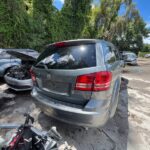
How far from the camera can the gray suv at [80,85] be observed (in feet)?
7.43

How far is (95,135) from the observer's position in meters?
2.92

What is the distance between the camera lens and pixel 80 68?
2340 millimetres

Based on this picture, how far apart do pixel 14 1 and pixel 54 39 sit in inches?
144

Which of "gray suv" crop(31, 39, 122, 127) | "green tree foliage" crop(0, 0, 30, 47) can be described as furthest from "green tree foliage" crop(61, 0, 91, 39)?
"gray suv" crop(31, 39, 122, 127)

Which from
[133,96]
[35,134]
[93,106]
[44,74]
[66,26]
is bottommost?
[133,96]

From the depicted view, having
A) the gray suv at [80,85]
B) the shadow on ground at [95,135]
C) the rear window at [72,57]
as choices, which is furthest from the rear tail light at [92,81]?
the shadow on ground at [95,135]

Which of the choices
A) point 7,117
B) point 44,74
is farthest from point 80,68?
point 7,117

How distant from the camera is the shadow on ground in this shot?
8.68ft

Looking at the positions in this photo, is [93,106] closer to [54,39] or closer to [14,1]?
[14,1]

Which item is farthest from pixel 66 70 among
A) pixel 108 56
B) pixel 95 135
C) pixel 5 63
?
pixel 5 63

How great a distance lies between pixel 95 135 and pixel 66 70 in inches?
52.5

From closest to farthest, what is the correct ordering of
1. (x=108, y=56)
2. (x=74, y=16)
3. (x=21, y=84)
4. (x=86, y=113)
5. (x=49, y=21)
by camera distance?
1. (x=86, y=113)
2. (x=108, y=56)
3. (x=21, y=84)
4. (x=49, y=21)
5. (x=74, y=16)

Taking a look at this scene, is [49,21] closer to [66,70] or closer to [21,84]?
[21,84]

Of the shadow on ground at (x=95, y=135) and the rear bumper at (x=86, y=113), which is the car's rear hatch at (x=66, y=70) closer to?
the rear bumper at (x=86, y=113)
